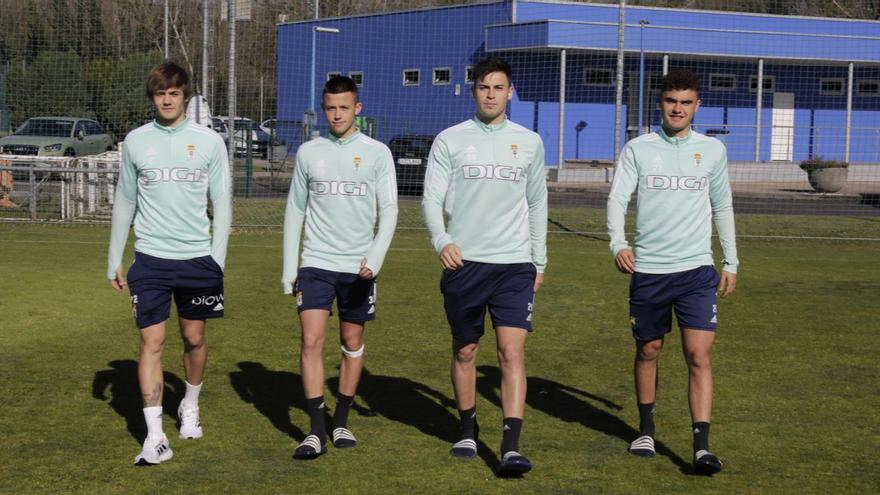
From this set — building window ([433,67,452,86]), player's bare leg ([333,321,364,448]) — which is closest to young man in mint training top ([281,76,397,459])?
player's bare leg ([333,321,364,448])

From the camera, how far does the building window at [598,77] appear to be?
33.4 meters

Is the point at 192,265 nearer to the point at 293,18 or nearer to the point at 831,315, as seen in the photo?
the point at 831,315

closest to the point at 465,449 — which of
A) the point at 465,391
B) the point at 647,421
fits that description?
the point at 465,391

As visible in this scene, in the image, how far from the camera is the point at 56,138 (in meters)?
25.8

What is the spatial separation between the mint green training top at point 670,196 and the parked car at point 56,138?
66.4ft

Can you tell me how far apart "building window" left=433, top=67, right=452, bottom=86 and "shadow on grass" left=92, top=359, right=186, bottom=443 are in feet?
83.7

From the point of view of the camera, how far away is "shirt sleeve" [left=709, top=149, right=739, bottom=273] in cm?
595

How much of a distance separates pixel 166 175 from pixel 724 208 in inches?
115

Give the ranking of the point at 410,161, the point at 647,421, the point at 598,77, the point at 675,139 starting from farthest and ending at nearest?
1. the point at 598,77
2. the point at 410,161
3. the point at 647,421
4. the point at 675,139

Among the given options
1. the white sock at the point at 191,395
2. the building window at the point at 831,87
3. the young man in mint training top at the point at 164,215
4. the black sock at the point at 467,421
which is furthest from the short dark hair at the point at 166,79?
the building window at the point at 831,87

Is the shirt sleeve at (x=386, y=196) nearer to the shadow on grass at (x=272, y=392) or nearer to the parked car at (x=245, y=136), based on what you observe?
the shadow on grass at (x=272, y=392)

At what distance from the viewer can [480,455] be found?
6.02 m

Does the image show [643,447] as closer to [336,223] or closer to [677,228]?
[677,228]

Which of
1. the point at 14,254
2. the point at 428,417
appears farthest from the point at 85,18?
the point at 428,417
